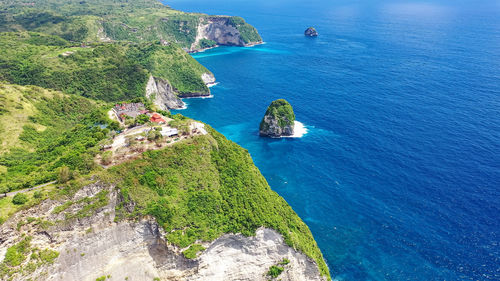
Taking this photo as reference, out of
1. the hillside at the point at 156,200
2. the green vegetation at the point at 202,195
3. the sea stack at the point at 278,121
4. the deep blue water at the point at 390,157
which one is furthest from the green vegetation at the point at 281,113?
the green vegetation at the point at 202,195

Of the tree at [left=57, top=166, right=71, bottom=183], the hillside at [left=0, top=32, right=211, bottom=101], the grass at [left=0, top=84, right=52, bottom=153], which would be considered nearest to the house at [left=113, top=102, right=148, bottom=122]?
the grass at [left=0, top=84, right=52, bottom=153]

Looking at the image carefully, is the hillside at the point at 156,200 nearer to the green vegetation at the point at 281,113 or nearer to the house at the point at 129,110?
the house at the point at 129,110

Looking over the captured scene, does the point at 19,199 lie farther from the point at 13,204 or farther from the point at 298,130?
the point at 298,130

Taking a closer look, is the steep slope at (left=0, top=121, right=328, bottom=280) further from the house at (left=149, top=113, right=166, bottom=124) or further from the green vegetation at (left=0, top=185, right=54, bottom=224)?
the house at (left=149, top=113, right=166, bottom=124)

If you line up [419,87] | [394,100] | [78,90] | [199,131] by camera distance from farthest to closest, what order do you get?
[419,87]
[394,100]
[78,90]
[199,131]

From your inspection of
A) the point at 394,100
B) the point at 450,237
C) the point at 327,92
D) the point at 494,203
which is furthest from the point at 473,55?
the point at 450,237

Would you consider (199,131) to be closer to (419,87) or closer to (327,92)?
(327,92)
